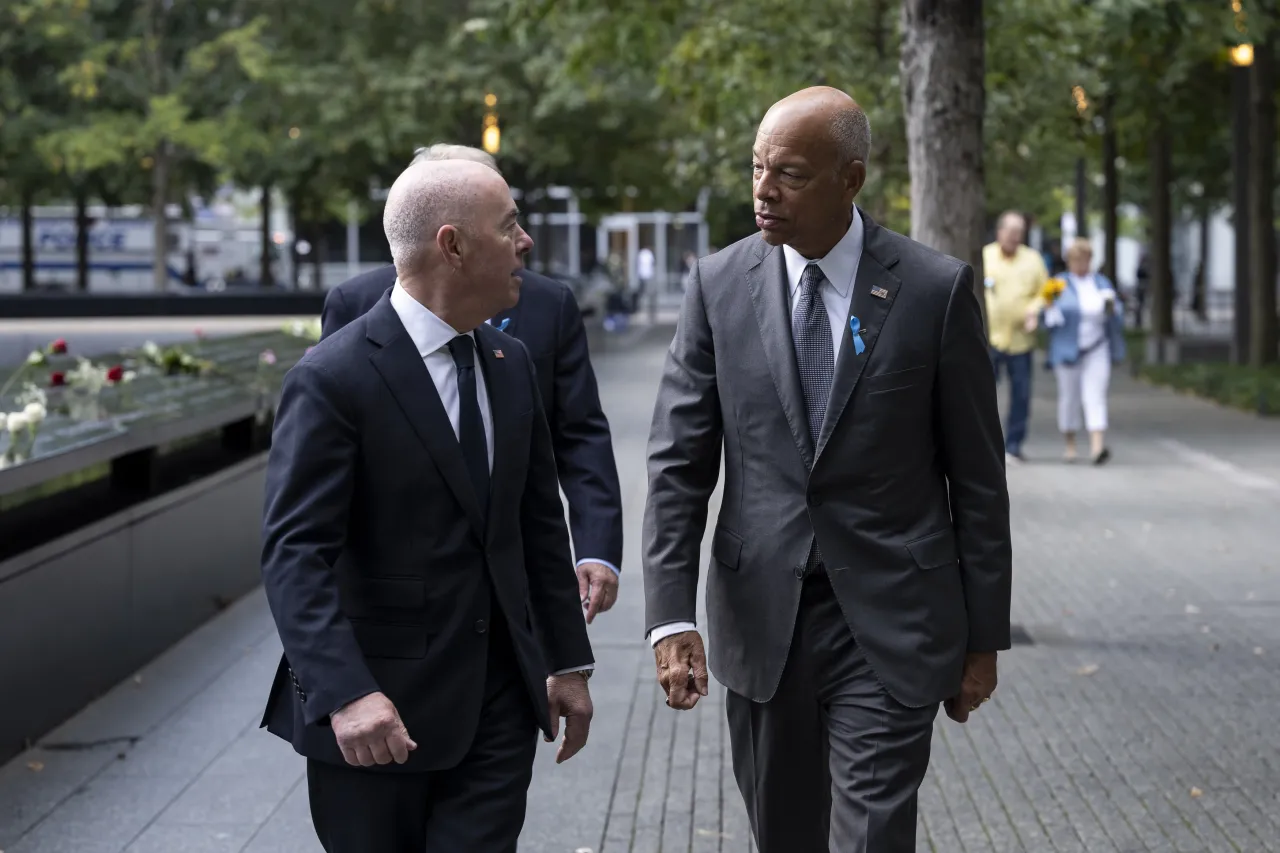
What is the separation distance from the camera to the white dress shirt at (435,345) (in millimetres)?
3430

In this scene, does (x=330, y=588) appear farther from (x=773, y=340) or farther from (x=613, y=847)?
(x=613, y=847)

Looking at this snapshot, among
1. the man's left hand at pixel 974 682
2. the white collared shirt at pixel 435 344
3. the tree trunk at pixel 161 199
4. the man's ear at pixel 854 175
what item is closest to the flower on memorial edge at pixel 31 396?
the white collared shirt at pixel 435 344

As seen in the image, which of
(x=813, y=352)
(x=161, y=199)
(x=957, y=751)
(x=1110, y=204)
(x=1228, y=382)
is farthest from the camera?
(x=161, y=199)

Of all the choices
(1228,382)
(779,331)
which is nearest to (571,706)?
(779,331)

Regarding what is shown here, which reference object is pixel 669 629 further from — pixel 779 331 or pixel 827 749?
pixel 779 331

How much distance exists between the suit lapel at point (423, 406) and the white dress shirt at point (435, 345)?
0.03m

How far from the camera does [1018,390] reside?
15.5m

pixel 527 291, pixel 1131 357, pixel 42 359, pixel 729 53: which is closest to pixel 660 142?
pixel 1131 357

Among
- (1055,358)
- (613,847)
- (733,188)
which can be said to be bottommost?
(613,847)

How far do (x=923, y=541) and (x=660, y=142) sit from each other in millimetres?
37569

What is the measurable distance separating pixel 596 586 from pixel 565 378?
2.82 feet

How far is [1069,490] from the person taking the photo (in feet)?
45.8

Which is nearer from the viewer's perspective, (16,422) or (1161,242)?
(16,422)

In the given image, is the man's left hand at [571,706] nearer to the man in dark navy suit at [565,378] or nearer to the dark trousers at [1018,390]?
the man in dark navy suit at [565,378]
